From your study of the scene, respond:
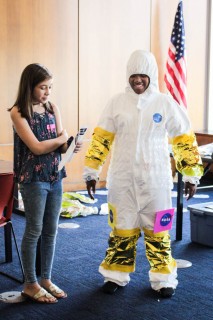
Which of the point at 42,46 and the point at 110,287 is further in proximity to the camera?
the point at 42,46

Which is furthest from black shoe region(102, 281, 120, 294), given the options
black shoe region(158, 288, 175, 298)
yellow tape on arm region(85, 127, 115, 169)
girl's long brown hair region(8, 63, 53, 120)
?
girl's long brown hair region(8, 63, 53, 120)

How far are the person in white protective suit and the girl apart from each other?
33cm

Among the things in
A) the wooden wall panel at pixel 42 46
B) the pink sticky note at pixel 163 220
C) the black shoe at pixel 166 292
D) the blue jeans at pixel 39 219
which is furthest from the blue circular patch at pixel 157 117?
the wooden wall panel at pixel 42 46

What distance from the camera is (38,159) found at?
2.87 metres

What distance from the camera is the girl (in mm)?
2836

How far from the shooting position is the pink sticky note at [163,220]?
3.10 m

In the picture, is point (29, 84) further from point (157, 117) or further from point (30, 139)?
point (157, 117)

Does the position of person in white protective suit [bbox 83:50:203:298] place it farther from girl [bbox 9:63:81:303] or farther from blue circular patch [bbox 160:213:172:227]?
girl [bbox 9:63:81:303]

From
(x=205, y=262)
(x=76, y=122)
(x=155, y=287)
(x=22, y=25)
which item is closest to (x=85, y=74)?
(x=76, y=122)

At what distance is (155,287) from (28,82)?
1341 mm

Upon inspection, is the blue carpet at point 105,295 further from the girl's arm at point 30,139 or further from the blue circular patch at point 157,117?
the blue circular patch at point 157,117

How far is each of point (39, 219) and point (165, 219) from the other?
72 cm

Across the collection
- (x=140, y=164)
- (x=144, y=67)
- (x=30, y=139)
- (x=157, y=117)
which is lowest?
(x=140, y=164)

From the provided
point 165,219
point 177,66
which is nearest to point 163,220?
point 165,219
